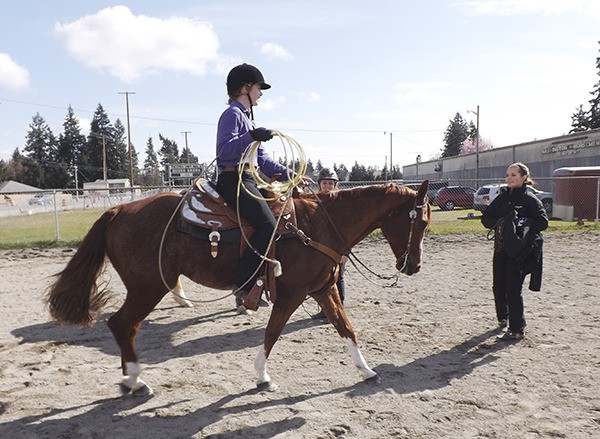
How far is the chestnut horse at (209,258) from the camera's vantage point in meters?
4.12

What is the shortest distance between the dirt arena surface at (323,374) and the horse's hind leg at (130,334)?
11cm

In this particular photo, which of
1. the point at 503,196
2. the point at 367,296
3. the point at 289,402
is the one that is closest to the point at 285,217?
the point at 289,402

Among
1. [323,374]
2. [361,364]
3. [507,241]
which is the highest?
[507,241]

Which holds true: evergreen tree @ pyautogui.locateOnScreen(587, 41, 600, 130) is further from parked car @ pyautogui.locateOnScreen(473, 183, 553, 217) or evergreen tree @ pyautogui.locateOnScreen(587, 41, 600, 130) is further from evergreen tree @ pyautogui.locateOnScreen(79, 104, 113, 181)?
evergreen tree @ pyautogui.locateOnScreen(79, 104, 113, 181)

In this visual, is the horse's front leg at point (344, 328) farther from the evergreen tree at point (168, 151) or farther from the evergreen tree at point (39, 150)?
the evergreen tree at point (168, 151)

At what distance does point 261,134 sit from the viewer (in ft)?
12.3

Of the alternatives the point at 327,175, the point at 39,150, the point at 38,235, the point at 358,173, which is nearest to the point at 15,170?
the point at 39,150

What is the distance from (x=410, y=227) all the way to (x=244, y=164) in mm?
1697

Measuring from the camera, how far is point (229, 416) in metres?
3.69

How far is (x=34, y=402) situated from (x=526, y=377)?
4442 mm

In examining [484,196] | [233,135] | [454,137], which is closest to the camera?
[233,135]

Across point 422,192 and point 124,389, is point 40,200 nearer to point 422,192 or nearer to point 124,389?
point 124,389

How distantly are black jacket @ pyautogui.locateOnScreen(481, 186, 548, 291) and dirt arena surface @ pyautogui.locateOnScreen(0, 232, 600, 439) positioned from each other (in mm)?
881

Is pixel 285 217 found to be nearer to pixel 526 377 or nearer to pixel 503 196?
pixel 526 377
